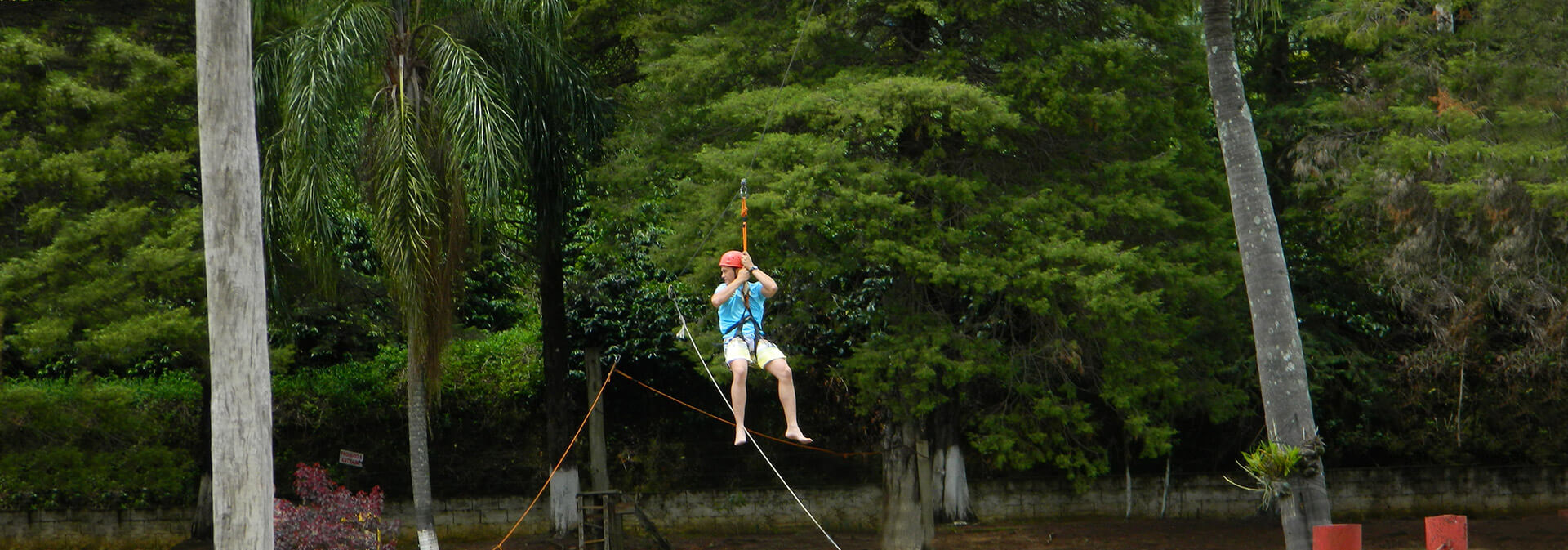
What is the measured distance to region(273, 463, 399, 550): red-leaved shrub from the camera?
517 inches

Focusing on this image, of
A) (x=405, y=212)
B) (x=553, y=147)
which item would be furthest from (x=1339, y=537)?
(x=553, y=147)

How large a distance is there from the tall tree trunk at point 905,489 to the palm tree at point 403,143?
5.24 m

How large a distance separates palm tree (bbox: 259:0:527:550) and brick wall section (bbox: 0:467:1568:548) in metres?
4.05

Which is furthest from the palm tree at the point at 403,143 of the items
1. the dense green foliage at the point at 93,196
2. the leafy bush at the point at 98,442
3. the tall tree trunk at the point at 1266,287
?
the tall tree trunk at the point at 1266,287

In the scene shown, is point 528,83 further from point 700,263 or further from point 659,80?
point 700,263

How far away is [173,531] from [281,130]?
6.88 metres

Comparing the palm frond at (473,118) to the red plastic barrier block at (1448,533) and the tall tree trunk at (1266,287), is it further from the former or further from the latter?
the red plastic barrier block at (1448,533)

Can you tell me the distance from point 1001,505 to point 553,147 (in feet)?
26.9

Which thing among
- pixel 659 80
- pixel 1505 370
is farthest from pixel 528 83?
pixel 1505 370

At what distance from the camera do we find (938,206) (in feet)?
46.5

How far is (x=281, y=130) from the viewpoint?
13.1 metres

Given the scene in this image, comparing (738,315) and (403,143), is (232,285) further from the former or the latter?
(403,143)

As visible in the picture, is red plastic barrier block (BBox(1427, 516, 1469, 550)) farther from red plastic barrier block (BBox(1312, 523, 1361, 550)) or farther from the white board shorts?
the white board shorts

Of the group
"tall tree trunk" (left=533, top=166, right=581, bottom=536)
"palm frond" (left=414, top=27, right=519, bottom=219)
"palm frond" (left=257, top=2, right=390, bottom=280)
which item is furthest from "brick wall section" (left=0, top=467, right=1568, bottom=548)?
"palm frond" (left=414, top=27, right=519, bottom=219)
